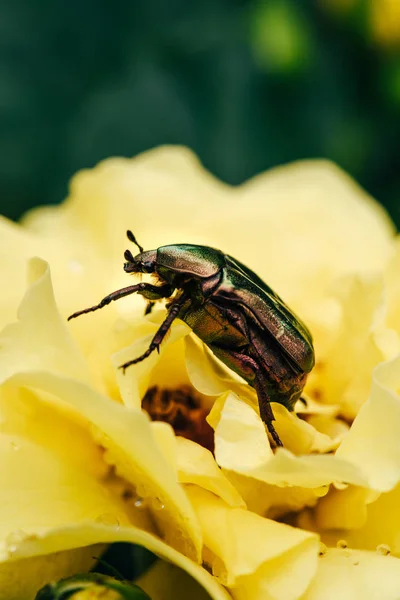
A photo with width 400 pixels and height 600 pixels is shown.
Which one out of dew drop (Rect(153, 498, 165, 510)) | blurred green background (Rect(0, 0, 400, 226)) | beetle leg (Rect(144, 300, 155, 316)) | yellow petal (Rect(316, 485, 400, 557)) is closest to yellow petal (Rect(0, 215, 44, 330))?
beetle leg (Rect(144, 300, 155, 316))

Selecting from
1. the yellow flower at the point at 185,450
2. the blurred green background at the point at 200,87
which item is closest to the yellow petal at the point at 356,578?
the yellow flower at the point at 185,450

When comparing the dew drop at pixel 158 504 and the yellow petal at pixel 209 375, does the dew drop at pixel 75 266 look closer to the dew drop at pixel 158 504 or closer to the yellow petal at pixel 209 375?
the yellow petal at pixel 209 375

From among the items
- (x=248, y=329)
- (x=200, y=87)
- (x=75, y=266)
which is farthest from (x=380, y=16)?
(x=248, y=329)

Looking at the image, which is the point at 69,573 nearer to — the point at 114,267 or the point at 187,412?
the point at 187,412

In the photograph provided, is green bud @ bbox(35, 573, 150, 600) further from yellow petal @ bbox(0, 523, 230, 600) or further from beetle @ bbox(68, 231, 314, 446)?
beetle @ bbox(68, 231, 314, 446)

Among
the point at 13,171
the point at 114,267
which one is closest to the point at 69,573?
the point at 114,267
